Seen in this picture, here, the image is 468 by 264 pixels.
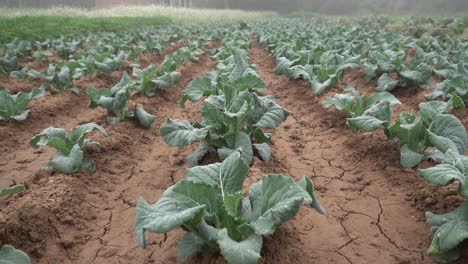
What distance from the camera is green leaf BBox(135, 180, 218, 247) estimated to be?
193 centimetres

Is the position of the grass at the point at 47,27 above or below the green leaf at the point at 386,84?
below

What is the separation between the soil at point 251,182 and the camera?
263 cm

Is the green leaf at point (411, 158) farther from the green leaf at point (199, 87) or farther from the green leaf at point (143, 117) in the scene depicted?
the green leaf at point (143, 117)

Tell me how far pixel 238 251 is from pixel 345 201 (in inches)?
69.2

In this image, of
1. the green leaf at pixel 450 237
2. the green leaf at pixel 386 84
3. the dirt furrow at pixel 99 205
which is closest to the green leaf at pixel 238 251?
the dirt furrow at pixel 99 205

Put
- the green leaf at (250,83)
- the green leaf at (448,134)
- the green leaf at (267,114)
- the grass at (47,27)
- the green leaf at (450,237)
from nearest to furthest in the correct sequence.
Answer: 1. the green leaf at (450,237)
2. the green leaf at (448,134)
3. the green leaf at (267,114)
4. the green leaf at (250,83)
5. the grass at (47,27)

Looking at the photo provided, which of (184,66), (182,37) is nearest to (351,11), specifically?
(182,37)

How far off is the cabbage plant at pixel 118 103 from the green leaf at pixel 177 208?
8.99ft

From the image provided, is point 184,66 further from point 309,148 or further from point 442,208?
point 442,208

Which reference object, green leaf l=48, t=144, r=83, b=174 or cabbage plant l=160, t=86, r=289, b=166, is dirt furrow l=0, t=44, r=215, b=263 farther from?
cabbage plant l=160, t=86, r=289, b=166

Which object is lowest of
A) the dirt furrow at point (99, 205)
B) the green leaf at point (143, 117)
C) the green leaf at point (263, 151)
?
the dirt furrow at point (99, 205)

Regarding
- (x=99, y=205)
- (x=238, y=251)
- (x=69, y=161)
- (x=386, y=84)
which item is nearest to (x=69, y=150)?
(x=69, y=161)

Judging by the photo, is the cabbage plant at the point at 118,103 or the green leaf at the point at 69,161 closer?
the green leaf at the point at 69,161

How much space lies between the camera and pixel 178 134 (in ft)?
10.8
